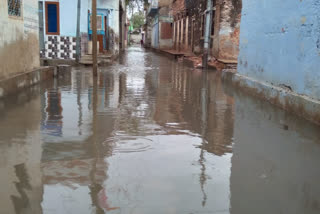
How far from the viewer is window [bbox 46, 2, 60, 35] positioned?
40.6 feet

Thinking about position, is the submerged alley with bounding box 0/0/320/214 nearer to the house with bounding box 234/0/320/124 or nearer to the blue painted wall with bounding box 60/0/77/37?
the house with bounding box 234/0/320/124

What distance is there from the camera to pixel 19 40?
6785 millimetres

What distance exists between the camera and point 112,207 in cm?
239

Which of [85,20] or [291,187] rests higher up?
[85,20]

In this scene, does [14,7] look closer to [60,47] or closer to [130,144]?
[130,144]

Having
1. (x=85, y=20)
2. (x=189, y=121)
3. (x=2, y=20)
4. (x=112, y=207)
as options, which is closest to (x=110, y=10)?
(x=85, y=20)

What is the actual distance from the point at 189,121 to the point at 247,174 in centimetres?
196

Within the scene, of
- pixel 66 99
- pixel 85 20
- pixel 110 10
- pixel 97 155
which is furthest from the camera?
pixel 110 10

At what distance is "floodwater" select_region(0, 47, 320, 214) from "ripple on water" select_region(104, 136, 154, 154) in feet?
0.04

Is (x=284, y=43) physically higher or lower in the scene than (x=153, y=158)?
higher

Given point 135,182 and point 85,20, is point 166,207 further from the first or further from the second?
point 85,20

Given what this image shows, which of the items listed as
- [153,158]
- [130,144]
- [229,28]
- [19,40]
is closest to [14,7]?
[19,40]

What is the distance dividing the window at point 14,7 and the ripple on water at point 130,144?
151 inches

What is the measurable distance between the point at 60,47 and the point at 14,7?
20.2 feet
